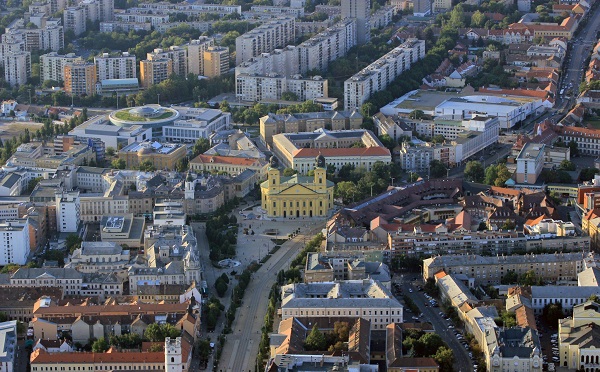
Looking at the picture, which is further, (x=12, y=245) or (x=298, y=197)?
(x=298, y=197)

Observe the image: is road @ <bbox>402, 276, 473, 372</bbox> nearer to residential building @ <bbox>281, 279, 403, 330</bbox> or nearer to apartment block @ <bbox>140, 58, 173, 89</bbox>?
residential building @ <bbox>281, 279, 403, 330</bbox>

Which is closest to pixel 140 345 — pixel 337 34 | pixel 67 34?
pixel 337 34

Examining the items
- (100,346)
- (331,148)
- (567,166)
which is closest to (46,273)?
(100,346)

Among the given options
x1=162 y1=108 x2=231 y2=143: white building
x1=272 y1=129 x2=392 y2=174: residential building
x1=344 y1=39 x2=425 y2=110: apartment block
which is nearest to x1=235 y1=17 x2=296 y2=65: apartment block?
x1=344 y1=39 x2=425 y2=110: apartment block

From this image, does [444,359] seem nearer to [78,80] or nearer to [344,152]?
[344,152]

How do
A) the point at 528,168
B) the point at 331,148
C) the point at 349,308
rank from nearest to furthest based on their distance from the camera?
the point at 349,308 < the point at 528,168 < the point at 331,148

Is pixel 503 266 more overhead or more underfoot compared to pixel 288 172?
more underfoot

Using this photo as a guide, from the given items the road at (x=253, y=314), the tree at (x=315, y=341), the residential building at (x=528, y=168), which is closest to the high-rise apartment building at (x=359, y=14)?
the residential building at (x=528, y=168)
